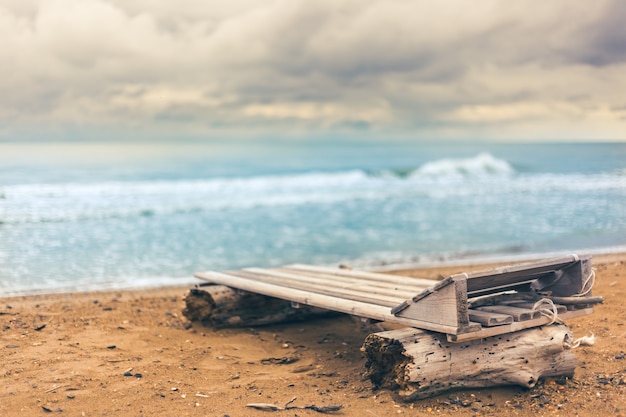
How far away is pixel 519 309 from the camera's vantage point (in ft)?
14.6

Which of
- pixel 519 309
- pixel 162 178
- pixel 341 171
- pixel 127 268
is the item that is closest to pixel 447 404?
pixel 519 309

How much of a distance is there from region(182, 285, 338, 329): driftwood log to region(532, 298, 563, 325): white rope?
2.66 meters

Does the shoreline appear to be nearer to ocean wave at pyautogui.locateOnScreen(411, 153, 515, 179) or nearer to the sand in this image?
the sand

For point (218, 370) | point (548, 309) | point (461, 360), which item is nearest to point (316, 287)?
point (218, 370)

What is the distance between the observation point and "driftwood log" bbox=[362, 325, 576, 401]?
13.6 ft

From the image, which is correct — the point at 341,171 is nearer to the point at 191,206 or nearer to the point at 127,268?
the point at 191,206

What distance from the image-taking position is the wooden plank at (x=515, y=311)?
4316 millimetres

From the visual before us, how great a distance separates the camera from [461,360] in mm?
4223

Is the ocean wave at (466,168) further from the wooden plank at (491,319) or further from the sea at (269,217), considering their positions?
the wooden plank at (491,319)

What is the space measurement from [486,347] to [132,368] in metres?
2.88

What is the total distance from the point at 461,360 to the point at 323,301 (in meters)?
1.38

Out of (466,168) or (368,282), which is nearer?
(368,282)

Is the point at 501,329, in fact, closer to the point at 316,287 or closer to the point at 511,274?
the point at 511,274

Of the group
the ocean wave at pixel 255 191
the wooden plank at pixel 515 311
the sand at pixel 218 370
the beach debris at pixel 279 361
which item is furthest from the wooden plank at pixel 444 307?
the ocean wave at pixel 255 191
